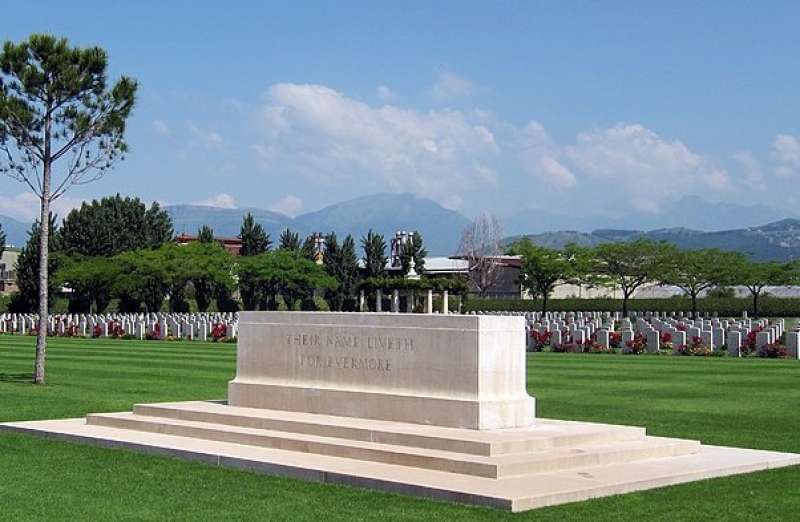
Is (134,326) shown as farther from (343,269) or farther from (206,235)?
(206,235)

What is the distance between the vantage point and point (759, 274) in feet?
262

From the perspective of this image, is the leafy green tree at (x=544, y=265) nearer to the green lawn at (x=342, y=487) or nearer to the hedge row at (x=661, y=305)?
the hedge row at (x=661, y=305)

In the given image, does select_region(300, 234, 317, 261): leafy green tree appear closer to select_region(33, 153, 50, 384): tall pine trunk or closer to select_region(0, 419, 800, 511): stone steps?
select_region(33, 153, 50, 384): tall pine trunk

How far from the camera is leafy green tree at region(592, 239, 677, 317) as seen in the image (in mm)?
76062

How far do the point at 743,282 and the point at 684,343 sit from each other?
44531 millimetres

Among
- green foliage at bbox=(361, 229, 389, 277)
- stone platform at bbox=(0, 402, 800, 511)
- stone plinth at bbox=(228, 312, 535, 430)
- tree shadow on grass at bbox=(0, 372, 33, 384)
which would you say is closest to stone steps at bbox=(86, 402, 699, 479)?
stone platform at bbox=(0, 402, 800, 511)

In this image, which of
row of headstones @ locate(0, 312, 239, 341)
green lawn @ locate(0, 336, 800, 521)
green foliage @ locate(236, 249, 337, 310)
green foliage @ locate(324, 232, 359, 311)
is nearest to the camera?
green lawn @ locate(0, 336, 800, 521)

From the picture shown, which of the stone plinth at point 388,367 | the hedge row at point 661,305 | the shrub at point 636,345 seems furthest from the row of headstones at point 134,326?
the stone plinth at point 388,367

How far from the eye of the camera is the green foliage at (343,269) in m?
82.3

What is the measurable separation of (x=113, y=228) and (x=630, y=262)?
115 feet

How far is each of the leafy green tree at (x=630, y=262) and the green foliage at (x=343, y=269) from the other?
56.3 feet

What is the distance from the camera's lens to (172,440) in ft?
48.1

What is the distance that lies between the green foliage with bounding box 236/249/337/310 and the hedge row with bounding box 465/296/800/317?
479 inches

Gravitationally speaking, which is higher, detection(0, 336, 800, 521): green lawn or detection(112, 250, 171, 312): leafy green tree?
detection(112, 250, 171, 312): leafy green tree
